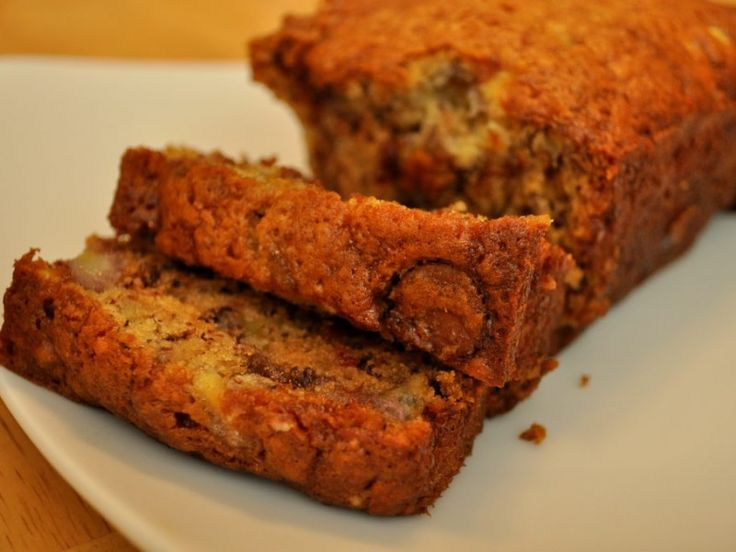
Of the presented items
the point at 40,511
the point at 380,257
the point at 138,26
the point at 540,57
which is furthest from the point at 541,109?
the point at 138,26

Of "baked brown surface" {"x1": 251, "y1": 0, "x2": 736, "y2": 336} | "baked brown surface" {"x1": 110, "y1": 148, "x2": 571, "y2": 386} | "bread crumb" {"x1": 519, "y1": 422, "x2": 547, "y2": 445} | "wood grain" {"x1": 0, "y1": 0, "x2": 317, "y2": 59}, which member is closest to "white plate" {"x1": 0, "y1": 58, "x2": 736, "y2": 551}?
"bread crumb" {"x1": 519, "y1": 422, "x2": 547, "y2": 445}

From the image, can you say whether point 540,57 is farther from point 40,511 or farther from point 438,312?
point 40,511

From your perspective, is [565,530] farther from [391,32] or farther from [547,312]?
[391,32]

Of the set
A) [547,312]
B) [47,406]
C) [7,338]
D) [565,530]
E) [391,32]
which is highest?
[391,32]

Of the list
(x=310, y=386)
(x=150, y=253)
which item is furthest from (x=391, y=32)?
(x=310, y=386)

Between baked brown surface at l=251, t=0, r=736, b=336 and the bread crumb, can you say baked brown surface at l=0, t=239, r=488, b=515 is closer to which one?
the bread crumb

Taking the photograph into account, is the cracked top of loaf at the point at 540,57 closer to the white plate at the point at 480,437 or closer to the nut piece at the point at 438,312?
the white plate at the point at 480,437

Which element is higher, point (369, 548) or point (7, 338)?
point (7, 338)
